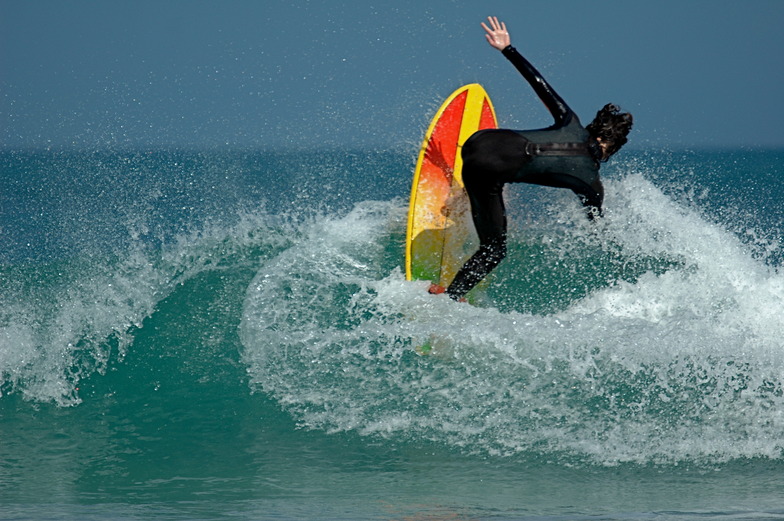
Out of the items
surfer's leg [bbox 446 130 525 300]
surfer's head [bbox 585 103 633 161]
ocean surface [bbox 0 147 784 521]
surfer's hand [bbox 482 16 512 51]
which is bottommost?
ocean surface [bbox 0 147 784 521]

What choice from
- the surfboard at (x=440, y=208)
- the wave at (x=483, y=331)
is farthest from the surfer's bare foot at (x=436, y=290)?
the surfboard at (x=440, y=208)

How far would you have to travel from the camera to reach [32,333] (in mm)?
4566

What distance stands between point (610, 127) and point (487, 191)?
715 mm

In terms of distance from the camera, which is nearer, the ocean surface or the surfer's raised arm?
the ocean surface

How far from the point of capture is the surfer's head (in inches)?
167

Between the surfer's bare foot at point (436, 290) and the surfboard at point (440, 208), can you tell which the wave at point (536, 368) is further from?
the surfboard at point (440, 208)

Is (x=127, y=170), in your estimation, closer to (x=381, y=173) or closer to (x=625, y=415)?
(x=381, y=173)

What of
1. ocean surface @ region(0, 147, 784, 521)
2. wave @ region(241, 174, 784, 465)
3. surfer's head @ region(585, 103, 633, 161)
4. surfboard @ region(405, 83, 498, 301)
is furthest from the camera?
surfboard @ region(405, 83, 498, 301)

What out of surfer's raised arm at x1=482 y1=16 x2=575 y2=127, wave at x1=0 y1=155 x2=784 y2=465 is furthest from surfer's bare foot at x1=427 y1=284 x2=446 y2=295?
surfer's raised arm at x1=482 y1=16 x2=575 y2=127

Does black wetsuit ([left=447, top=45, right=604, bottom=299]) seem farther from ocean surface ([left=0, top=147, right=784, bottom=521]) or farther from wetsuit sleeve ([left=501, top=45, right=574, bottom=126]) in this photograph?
ocean surface ([left=0, top=147, right=784, bottom=521])

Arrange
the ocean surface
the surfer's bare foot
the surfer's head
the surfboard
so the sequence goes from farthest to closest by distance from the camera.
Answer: the surfboard
the surfer's bare foot
the surfer's head
the ocean surface

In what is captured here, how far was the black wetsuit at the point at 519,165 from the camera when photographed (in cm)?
425

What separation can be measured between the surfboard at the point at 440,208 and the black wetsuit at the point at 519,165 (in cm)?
41

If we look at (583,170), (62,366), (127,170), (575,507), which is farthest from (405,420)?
(127,170)
